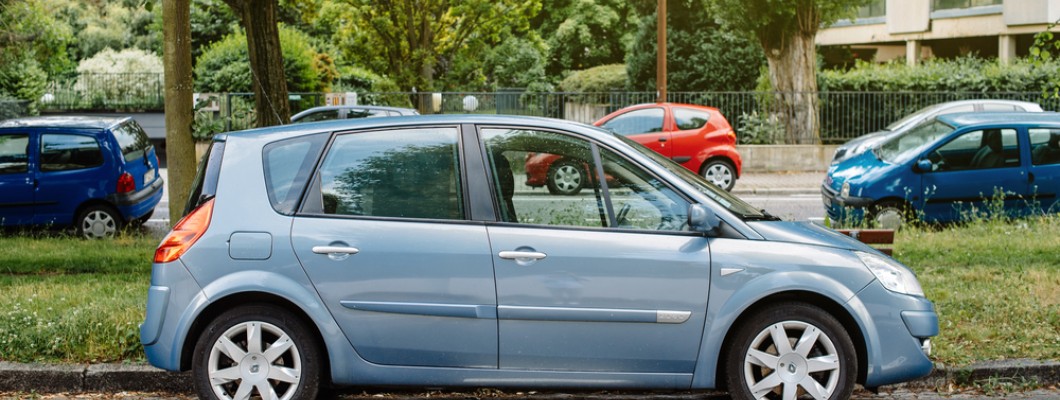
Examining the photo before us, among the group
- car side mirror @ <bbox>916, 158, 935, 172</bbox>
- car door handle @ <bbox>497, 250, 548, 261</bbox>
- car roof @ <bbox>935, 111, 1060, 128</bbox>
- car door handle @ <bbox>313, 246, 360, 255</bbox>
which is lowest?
car side mirror @ <bbox>916, 158, 935, 172</bbox>

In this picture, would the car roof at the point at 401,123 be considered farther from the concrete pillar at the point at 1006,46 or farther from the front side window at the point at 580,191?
the concrete pillar at the point at 1006,46

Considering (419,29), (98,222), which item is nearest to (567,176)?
(98,222)

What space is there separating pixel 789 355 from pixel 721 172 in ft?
46.6

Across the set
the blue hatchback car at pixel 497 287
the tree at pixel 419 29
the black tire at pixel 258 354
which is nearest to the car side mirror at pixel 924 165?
the blue hatchback car at pixel 497 287

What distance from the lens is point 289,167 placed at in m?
5.48

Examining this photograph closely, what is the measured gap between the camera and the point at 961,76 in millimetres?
26078

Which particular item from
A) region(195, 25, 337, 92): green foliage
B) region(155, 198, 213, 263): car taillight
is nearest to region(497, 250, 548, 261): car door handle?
region(155, 198, 213, 263): car taillight

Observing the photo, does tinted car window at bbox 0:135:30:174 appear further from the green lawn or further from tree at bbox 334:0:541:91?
tree at bbox 334:0:541:91

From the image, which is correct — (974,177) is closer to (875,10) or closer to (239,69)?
(239,69)

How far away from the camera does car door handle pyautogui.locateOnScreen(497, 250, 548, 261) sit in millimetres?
5254

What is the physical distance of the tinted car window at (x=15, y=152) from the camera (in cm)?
1377

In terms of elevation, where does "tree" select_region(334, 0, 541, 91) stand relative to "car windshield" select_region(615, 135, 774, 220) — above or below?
above

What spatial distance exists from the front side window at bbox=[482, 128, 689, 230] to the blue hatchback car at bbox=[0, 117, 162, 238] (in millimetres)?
9556

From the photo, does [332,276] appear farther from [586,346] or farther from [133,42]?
[133,42]
